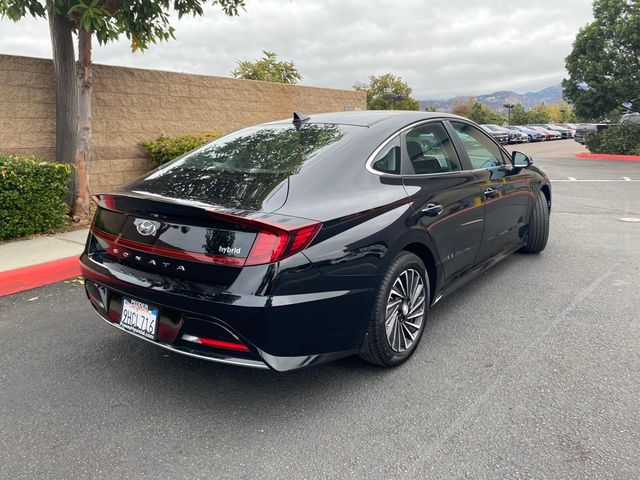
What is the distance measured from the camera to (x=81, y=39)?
6641 millimetres

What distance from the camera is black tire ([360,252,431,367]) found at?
9.62 ft

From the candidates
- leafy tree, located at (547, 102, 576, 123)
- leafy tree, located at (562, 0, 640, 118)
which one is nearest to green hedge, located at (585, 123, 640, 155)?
leafy tree, located at (562, 0, 640, 118)

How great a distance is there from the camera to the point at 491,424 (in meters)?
2.65

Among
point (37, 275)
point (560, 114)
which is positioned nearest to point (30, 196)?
point (37, 275)

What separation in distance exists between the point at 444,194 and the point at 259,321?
1.76 meters

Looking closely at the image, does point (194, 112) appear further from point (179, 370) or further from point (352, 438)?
point (352, 438)

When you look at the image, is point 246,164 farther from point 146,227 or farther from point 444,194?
point 444,194

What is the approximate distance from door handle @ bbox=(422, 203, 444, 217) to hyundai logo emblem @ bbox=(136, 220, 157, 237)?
1.67 meters

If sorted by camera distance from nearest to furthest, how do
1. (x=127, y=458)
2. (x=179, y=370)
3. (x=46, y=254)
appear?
(x=127, y=458) < (x=179, y=370) < (x=46, y=254)

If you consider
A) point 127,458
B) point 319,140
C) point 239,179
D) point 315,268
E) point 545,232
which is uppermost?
point 319,140

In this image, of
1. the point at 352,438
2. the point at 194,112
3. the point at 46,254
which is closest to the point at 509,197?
the point at 352,438

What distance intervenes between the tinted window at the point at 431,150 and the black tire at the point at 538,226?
1943 mm

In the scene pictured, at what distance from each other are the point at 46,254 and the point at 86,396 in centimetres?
309

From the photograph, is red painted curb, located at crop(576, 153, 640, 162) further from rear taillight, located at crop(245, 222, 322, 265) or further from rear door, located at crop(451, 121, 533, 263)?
rear taillight, located at crop(245, 222, 322, 265)
